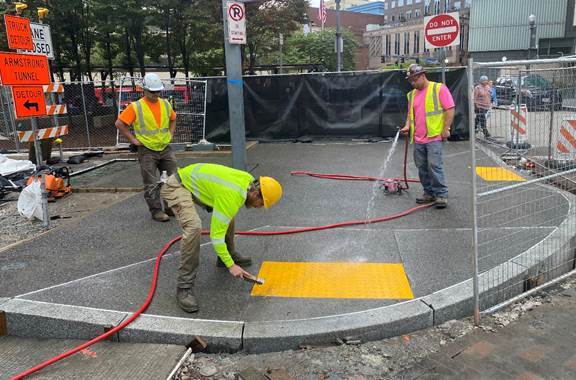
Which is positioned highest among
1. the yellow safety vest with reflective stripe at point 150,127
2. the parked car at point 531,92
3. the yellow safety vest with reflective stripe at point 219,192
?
the parked car at point 531,92

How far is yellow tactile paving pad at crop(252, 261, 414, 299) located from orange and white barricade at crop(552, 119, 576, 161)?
2.07 metres

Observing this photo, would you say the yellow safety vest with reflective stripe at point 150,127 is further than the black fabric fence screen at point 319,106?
No

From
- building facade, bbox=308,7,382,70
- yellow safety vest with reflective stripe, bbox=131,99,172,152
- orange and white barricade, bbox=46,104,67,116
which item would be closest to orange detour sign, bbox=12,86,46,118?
yellow safety vest with reflective stripe, bbox=131,99,172,152

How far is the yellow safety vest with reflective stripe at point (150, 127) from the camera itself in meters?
6.12

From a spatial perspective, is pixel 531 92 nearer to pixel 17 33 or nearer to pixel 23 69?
pixel 23 69

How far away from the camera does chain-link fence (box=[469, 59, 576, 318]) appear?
4059 mm

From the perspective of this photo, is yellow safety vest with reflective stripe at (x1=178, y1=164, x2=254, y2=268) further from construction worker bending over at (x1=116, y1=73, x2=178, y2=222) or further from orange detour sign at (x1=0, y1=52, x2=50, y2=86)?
orange detour sign at (x1=0, y1=52, x2=50, y2=86)

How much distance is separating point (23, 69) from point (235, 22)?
3.07 m

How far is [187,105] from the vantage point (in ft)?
41.8

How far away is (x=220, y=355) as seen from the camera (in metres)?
3.50

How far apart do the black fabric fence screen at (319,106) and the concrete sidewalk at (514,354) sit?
9.61 meters

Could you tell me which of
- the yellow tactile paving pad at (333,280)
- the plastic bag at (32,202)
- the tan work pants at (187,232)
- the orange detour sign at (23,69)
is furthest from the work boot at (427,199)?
the orange detour sign at (23,69)

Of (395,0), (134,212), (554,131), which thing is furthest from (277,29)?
(395,0)

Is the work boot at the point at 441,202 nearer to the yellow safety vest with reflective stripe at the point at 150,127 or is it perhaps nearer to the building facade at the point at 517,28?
the yellow safety vest with reflective stripe at the point at 150,127
